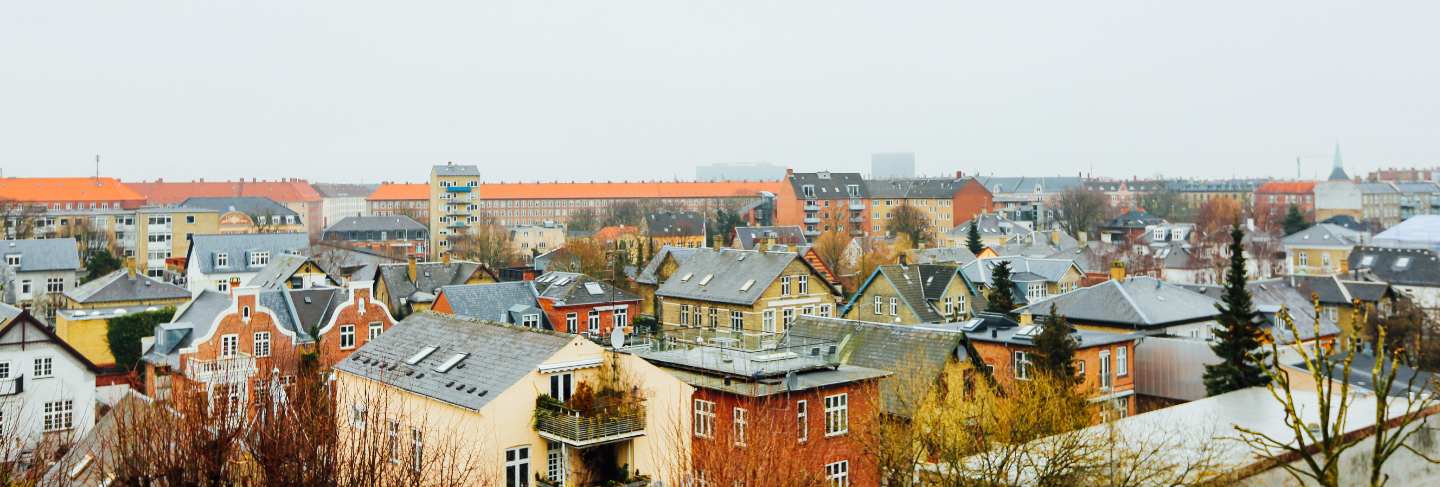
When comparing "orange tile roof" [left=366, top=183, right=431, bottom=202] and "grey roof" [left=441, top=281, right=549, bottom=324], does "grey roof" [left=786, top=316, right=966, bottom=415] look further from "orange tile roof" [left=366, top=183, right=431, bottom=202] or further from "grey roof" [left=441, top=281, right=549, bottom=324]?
"orange tile roof" [left=366, top=183, right=431, bottom=202]

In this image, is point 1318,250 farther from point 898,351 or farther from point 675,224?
point 898,351

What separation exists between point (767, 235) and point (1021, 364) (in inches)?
2713

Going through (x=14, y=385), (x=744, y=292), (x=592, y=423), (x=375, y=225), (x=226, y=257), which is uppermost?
(x=375, y=225)

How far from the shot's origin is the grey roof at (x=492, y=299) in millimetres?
45312

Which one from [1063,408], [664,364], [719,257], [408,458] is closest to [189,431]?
→ [408,458]

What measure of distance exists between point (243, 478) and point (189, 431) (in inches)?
40.4

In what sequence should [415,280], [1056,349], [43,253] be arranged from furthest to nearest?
[43,253] → [415,280] → [1056,349]

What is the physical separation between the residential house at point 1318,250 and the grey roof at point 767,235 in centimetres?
3912

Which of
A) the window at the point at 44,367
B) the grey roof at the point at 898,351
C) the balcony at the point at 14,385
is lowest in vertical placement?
the balcony at the point at 14,385

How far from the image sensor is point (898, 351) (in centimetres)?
2825

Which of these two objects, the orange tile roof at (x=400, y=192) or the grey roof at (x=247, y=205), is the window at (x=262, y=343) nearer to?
the grey roof at (x=247, y=205)

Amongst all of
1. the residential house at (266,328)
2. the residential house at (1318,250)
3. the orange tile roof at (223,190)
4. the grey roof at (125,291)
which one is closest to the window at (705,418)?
the residential house at (266,328)

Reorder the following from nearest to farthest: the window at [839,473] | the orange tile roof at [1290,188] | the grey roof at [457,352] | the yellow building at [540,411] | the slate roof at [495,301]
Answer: the yellow building at [540,411]
the grey roof at [457,352]
the window at [839,473]
the slate roof at [495,301]
the orange tile roof at [1290,188]

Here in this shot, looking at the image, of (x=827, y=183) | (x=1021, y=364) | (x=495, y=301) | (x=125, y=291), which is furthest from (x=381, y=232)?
(x=1021, y=364)
